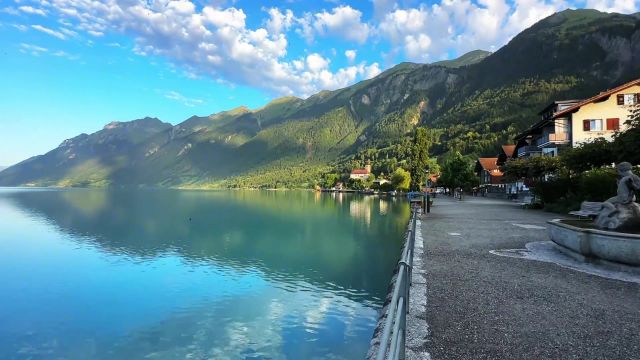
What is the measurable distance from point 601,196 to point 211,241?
3181 centimetres

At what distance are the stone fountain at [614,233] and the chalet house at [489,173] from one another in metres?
94.6

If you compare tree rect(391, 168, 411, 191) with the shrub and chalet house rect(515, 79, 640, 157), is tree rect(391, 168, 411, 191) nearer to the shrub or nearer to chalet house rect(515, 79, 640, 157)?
chalet house rect(515, 79, 640, 157)

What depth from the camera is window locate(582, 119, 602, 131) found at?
5391 cm

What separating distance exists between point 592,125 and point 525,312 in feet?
186

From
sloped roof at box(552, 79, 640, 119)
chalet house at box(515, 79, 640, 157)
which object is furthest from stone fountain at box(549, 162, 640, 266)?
sloped roof at box(552, 79, 640, 119)

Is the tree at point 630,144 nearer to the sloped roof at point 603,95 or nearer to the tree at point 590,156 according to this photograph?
the tree at point 590,156

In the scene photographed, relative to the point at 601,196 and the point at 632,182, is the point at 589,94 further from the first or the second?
the point at 632,182

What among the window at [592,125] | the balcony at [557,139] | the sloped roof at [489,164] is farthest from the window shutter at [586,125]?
the sloped roof at [489,164]

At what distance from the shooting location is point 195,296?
65.2 feet

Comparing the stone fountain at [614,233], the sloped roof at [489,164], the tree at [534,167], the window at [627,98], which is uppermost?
the window at [627,98]

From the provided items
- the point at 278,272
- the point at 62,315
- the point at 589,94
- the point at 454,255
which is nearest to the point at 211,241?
the point at 278,272

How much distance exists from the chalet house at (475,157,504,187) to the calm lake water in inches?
2967

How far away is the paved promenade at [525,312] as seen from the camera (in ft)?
21.4

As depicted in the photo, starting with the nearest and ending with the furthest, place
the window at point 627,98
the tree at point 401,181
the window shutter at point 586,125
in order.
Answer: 1. the window at point 627,98
2. the window shutter at point 586,125
3. the tree at point 401,181
